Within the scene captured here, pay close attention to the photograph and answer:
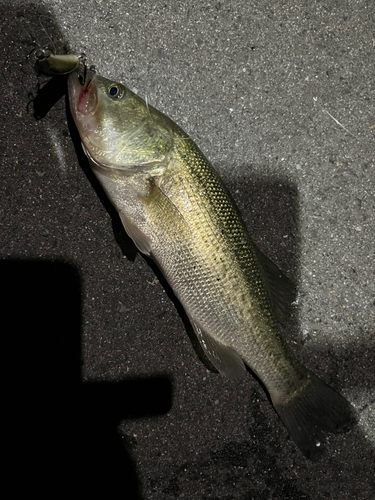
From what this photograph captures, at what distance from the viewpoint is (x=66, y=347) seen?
2.49m

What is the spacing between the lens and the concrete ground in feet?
Result: 7.98

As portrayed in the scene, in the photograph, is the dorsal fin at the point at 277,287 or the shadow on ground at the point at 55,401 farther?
the dorsal fin at the point at 277,287

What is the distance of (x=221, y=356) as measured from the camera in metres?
2.42

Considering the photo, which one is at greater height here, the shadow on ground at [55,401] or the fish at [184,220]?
the fish at [184,220]

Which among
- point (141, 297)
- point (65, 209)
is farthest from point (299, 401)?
point (65, 209)

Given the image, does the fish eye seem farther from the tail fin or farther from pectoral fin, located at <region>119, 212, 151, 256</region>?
the tail fin

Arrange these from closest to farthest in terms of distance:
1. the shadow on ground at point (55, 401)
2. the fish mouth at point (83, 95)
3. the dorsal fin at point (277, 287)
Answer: the fish mouth at point (83, 95) < the shadow on ground at point (55, 401) < the dorsal fin at point (277, 287)

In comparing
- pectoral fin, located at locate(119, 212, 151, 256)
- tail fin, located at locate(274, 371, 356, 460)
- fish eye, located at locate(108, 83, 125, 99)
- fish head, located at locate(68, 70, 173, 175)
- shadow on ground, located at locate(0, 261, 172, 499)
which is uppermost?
fish eye, located at locate(108, 83, 125, 99)

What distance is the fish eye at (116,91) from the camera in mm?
2182

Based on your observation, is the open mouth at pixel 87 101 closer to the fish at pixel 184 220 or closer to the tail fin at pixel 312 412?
the fish at pixel 184 220

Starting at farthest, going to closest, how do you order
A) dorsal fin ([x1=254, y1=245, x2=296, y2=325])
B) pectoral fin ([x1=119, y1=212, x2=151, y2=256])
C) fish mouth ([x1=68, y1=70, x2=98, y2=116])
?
1. dorsal fin ([x1=254, y1=245, x2=296, y2=325])
2. pectoral fin ([x1=119, y1=212, x2=151, y2=256])
3. fish mouth ([x1=68, y1=70, x2=98, y2=116])

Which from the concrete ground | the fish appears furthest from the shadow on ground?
the fish

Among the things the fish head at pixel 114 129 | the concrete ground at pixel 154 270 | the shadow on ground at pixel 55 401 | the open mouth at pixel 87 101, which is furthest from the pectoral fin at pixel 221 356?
the open mouth at pixel 87 101

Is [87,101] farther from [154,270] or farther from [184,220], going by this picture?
[154,270]
